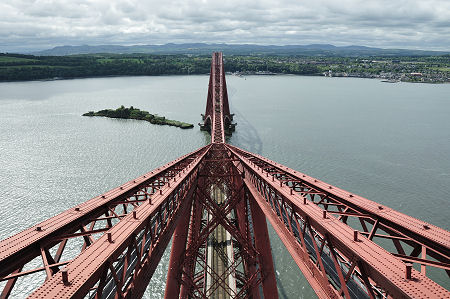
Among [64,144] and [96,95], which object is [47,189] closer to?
[64,144]

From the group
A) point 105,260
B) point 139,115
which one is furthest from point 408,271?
point 139,115

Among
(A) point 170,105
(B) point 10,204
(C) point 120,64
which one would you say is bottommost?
(B) point 10,204

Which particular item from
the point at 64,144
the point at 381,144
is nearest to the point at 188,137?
the point at 64,144

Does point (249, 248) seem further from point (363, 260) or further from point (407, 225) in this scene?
point (363, 260)

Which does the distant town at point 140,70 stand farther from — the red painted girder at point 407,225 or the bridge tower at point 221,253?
the red painted girder at point 407,225

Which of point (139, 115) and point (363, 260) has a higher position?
point (363, 260)

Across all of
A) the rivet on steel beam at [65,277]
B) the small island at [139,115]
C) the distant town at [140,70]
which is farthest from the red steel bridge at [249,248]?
the distant town at [140,70]

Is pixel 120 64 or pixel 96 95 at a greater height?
pixel 120 64

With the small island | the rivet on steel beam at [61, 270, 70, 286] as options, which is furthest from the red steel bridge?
the small island
